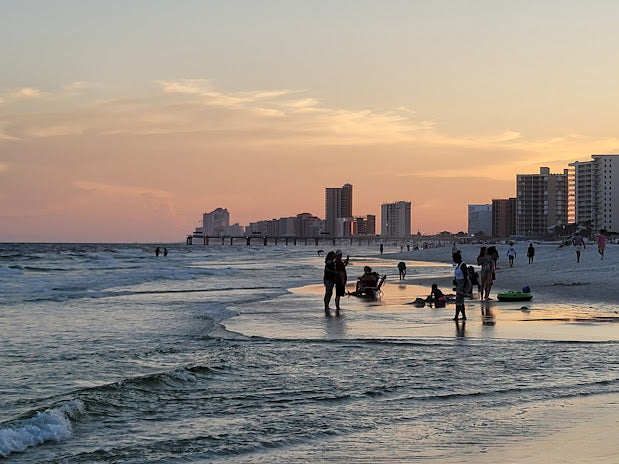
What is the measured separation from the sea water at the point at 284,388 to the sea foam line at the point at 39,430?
20mm

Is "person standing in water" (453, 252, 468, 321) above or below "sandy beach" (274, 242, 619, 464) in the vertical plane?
above

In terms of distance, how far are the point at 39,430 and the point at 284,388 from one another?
11.4ft

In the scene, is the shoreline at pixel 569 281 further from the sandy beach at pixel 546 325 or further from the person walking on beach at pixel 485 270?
the person walking on beach at pixel 485 270

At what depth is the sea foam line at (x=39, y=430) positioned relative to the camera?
301 inches

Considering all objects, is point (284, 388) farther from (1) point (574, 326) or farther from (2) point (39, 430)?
(1) point (574, 326)

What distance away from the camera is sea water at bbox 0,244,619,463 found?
7.61 m

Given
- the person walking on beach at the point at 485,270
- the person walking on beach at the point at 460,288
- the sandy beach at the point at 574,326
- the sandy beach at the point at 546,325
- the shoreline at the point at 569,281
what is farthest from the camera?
the shoreline at the point at 569,281

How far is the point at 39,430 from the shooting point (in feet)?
26.6

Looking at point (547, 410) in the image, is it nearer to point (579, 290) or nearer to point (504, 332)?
point (504, 332)

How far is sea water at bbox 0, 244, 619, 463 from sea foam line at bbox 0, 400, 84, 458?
2 centimetres

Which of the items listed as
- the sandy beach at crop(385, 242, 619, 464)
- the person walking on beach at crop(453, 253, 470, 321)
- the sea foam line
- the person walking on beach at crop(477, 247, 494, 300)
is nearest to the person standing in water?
the person walking on beach at crop(453, 253, 470, 321)

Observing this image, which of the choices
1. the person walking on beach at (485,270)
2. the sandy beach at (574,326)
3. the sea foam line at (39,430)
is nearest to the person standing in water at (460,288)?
the sandy beach at (574,326)

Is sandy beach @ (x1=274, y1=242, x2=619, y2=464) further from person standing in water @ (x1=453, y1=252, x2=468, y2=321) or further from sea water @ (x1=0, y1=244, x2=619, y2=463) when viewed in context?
person standing in water @ (x1=453, y1=252, x2=468, y2=321)

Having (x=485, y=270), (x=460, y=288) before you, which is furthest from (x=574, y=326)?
(x=485, y=270)
